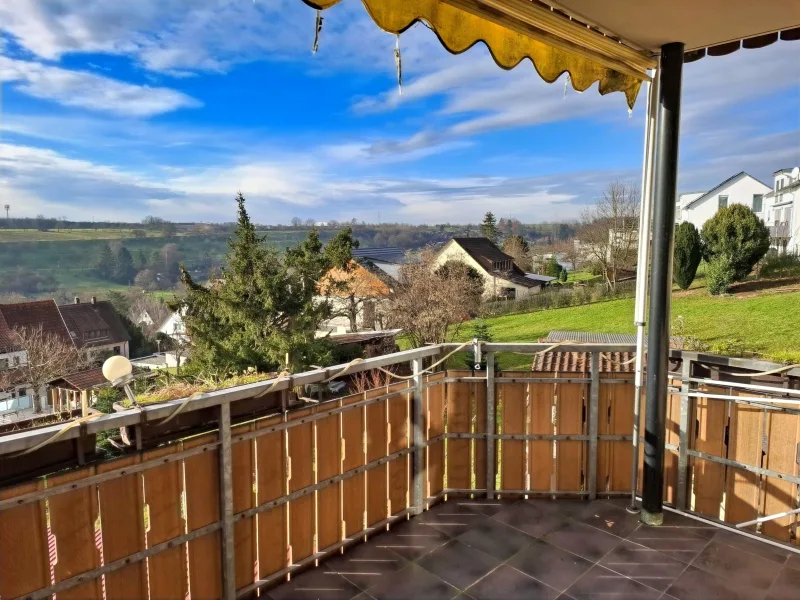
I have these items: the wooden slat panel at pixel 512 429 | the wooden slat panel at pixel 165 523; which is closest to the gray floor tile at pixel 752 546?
the wooden slat panel at pixel 512 429

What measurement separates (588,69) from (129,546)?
3039 millimetres

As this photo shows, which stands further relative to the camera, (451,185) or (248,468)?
(451,185)

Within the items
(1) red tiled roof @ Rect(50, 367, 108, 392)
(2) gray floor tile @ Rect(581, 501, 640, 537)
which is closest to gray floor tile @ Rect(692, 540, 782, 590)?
(2) gray floor tile @ Rect(581, 501, 640, 537)

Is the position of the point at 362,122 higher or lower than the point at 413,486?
higher

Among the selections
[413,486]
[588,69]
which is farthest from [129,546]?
[588,69]

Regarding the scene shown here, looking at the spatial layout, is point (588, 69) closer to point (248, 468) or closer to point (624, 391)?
point (624, 391)

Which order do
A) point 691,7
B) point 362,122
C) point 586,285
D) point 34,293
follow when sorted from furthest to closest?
point 362,122
point 586,285
point 34,293
point 691,7

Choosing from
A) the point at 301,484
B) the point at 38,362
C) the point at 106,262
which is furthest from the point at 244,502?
the point at 38,362

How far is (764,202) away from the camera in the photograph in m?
22.4

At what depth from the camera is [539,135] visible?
48.4 meters

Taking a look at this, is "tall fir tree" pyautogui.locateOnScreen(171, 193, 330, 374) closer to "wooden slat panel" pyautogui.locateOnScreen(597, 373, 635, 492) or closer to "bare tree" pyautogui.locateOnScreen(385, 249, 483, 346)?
"bare tree" pyautogui.locateOnScreen(385, 249, 483, 346)

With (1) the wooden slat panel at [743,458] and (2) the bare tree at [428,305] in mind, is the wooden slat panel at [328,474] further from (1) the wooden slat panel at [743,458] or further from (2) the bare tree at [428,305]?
(2) the bare tree at [428,305]

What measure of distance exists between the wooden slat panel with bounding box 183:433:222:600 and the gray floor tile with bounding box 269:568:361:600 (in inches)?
11.6

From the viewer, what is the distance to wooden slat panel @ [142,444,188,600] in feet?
6.29
